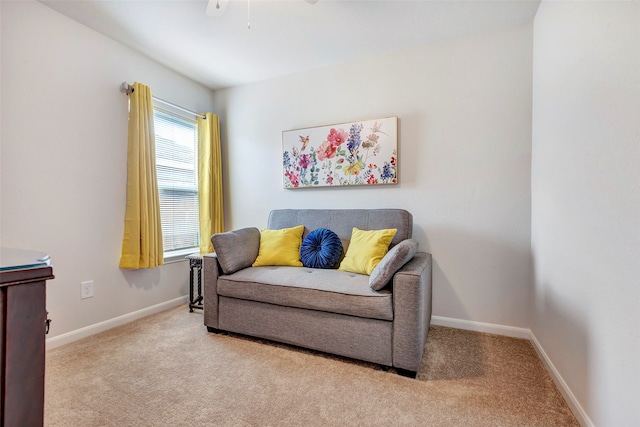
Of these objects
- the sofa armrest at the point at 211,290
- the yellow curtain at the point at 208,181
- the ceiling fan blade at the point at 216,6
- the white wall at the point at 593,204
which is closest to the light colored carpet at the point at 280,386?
the sofa armrest at the point at 211,290

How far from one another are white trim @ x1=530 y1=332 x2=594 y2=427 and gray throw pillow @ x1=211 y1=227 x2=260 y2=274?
2100 millimetres

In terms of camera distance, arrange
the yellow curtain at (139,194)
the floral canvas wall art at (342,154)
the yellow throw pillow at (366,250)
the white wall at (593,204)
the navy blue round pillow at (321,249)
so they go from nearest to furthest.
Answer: the white wall at (593,204)
the yellow throw pillow at (366,250)
the navy blue round pillow at (321,249)
the yellow curtain at (139,194)
the floral canvas wall art at (342,154)

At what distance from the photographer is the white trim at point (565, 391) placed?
129 centimetres

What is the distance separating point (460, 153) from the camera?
7.76 ft

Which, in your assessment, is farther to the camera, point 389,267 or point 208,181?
point 208,181

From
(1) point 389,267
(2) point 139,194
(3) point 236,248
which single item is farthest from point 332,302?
(2) point 139,194

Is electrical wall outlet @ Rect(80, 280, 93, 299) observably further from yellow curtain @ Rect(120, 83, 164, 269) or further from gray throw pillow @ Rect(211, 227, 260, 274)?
gray throw pillow @ Rect(211, 227, 260, 274)

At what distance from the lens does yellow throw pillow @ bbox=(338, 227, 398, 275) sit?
2.10 metres

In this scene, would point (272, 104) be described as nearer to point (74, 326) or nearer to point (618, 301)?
point (74, 326)

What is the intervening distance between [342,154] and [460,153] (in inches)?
39.5

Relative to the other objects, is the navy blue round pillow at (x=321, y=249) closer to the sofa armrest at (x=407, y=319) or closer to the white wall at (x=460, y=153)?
the white wall at (x=460, y=153)

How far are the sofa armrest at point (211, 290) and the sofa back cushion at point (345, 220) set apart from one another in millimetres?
718

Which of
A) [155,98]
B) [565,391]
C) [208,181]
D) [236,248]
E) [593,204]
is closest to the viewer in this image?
[593,204]

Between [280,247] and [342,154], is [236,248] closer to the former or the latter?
[280,247]
